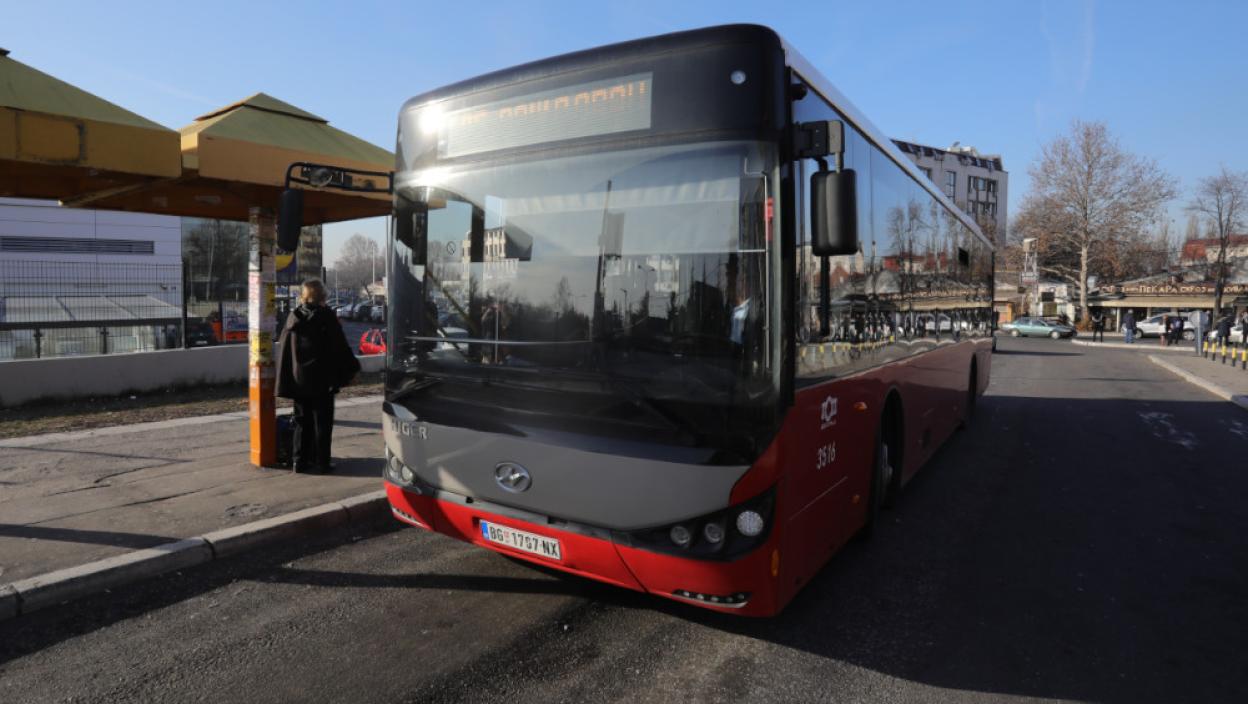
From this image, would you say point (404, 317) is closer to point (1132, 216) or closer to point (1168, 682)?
point (1168, 682)

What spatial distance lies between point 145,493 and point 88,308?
784cm

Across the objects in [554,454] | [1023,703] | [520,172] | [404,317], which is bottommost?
[1023,703]

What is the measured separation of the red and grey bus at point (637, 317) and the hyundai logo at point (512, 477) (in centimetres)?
2

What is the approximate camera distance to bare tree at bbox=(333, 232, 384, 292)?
363 feet

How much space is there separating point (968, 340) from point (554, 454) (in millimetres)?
7762

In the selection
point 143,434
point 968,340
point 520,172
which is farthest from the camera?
point 968,340

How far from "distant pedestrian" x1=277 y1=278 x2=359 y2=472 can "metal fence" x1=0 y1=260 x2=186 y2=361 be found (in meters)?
6.84

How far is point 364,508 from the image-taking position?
588 centimetres

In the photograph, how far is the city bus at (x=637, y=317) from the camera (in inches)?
132

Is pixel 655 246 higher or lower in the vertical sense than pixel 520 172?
lower

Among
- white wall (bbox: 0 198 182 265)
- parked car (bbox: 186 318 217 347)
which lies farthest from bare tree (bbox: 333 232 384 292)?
parked car (bbox: 186 318 217 347)

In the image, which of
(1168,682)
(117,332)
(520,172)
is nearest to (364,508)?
(520,172)

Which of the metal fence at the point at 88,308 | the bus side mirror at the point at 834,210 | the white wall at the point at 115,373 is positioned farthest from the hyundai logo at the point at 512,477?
the metal fence at the point at 88,308

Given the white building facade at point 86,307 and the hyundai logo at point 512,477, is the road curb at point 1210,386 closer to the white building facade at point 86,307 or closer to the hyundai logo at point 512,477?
the hyundai logo at point 512,477
